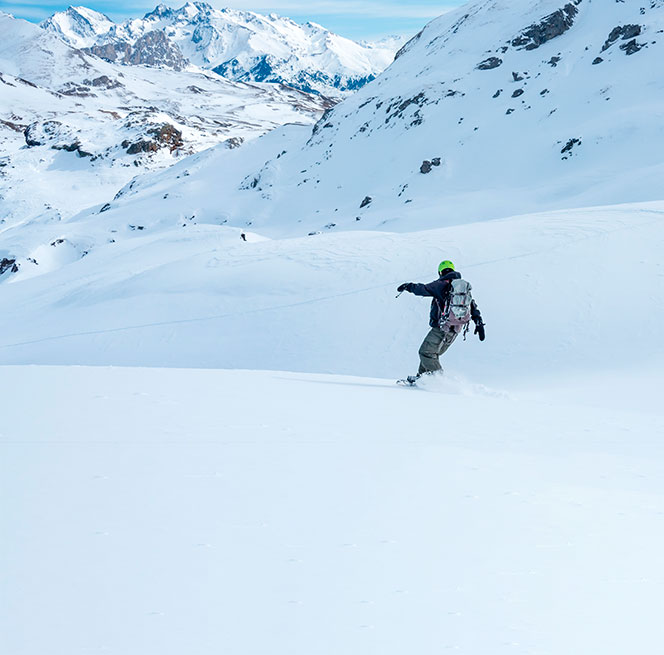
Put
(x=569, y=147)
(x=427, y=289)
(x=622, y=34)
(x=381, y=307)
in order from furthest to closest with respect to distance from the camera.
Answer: (x=622, y=34) < (x=569, y=147) < (x=381, y=307) < (x=427, y=289)

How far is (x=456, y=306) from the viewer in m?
7.89

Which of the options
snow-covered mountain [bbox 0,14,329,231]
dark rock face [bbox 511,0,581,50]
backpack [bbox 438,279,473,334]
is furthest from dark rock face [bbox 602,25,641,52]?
backpack [bbox 438,279,473,334]

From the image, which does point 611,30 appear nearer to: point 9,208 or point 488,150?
point 488,150

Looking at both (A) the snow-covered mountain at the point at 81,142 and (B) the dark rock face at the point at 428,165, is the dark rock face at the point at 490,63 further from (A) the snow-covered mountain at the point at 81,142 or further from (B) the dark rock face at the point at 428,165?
(A) the snow-covered mountain at the point at 81,142

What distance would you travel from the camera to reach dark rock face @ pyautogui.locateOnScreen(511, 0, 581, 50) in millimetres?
46469

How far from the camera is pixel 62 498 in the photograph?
10.8ft

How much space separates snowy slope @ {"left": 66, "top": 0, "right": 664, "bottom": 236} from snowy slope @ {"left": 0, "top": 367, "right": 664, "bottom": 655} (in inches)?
962

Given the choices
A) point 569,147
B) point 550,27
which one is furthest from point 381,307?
point 550,27

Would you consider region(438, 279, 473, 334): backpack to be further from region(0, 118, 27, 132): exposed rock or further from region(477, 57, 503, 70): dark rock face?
region(0, 118, 27, 132): exposed rock

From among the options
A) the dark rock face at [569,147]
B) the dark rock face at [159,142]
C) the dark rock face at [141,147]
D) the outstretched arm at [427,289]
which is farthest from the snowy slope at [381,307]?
the dark rock face at [159,142]

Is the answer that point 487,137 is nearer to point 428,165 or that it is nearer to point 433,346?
point 428,165

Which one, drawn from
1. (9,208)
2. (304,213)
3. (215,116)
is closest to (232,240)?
(304,213)

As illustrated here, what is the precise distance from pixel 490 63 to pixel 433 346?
45832mm

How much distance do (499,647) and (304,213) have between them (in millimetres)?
40716
